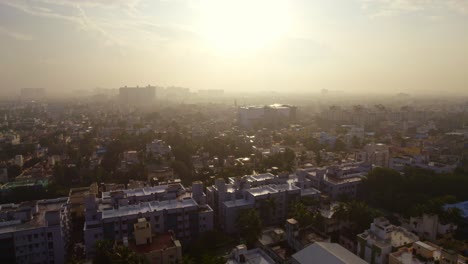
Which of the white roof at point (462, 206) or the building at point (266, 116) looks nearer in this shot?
the white roof at point (462, 206)

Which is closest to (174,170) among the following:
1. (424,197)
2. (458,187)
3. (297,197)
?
(297,197)

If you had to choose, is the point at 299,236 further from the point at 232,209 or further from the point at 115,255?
the point at 115,255

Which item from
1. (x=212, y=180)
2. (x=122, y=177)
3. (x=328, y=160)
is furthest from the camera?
(x=328, y=160)

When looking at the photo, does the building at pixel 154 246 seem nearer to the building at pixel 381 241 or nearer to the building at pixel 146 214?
the building at pixel 146 214

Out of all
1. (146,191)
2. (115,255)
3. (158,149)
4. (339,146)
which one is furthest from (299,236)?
(339,146)

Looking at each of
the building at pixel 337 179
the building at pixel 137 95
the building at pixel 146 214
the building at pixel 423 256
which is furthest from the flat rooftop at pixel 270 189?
Answer: the building at pixel 137 95

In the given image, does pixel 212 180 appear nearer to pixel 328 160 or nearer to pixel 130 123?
pixel 328 160
